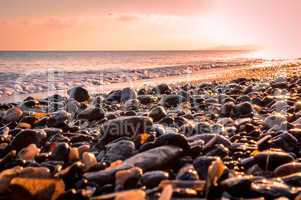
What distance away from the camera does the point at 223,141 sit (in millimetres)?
3092

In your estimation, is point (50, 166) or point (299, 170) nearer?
point (299, 170)

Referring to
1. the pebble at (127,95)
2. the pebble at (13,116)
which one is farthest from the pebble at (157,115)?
the pebble at (127,95)

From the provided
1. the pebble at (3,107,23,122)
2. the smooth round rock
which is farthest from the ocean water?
the smooth round rock

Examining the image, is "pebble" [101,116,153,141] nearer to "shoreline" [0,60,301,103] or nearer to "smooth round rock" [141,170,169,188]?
"smooth round rock" [141,170,169,188]

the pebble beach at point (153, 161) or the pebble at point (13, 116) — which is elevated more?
the pebble beach at point (153, 161)

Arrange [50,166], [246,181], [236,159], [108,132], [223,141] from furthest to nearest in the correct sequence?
[108,132], [223,141], [236,159], [50,166], [246,181]

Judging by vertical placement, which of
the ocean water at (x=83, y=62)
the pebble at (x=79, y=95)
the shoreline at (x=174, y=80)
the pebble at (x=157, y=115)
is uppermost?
the pebble at (x=157, y=115)

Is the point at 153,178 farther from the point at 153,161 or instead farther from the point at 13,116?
the point at 13,116

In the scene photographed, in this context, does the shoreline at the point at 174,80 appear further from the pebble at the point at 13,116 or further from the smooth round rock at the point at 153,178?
the smooth round rock at the point at 153,178

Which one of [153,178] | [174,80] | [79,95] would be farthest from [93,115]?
[174,80]

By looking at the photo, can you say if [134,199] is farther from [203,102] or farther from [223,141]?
[203,102]

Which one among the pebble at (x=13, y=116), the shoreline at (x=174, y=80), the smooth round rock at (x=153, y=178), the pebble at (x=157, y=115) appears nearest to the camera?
the smooth round rock at (x=153, y=178)

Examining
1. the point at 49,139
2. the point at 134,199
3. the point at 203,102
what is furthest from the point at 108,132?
the point at 203,102

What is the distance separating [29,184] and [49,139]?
158 cm
